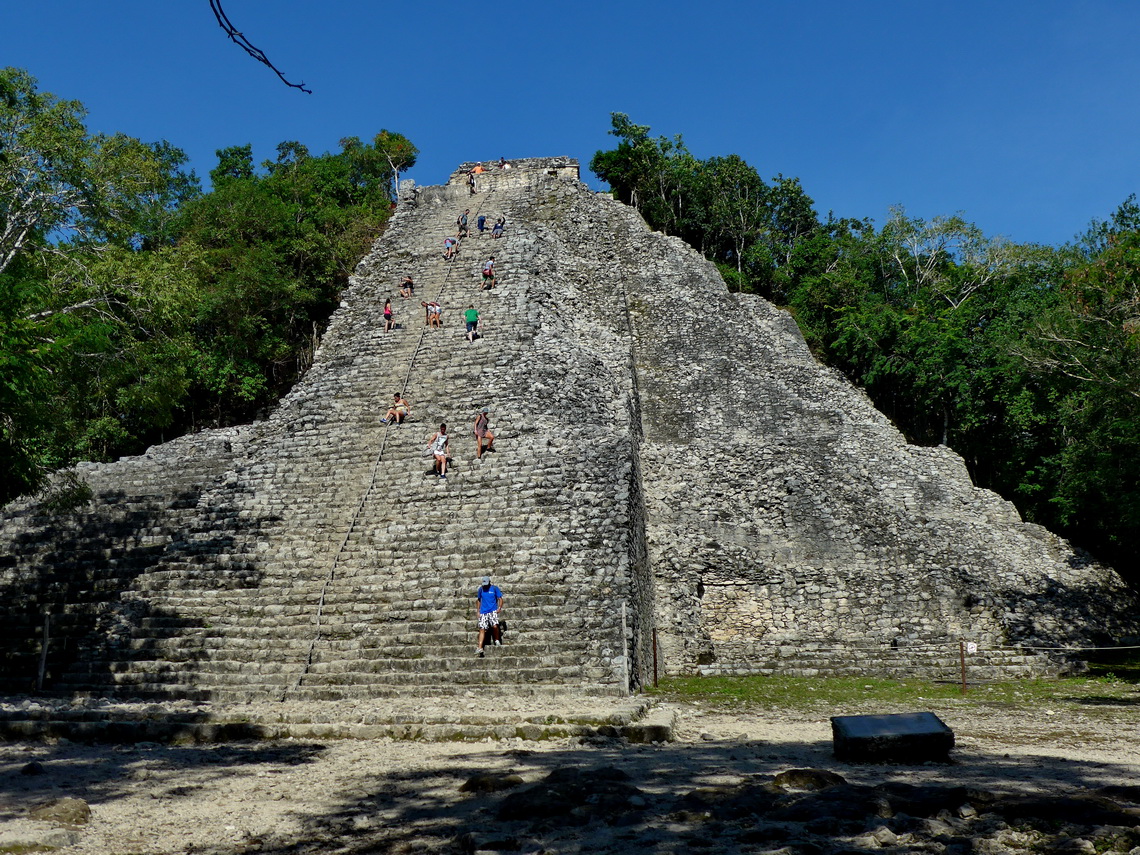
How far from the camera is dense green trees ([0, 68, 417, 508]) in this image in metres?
10.6

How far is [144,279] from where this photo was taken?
44.0 ft

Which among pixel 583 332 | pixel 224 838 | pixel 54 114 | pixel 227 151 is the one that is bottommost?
pixel 224 838

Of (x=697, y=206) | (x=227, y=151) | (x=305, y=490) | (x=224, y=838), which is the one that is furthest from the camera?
(x=227, y=151)

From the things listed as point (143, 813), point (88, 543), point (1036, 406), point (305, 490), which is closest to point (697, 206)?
point (1036, 406)

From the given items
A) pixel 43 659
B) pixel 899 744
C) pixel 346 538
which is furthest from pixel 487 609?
pixel 43 659

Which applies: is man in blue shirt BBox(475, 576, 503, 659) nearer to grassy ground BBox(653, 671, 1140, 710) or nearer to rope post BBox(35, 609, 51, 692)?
grassy ground BBox(653, 671, 1140, 710)

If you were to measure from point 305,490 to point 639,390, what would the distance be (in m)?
8.23

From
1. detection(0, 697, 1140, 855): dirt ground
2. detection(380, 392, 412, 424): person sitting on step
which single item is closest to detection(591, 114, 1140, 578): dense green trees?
detection(0, 697, 1140, 855): dirt ground

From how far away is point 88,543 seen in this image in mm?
11922

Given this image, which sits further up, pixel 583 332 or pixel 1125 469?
pixel 583 332

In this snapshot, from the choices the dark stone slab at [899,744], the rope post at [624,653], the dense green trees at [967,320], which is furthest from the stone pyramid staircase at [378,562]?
the dense green trees at [967,320]

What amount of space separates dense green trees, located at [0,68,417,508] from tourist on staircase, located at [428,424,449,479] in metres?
4.82

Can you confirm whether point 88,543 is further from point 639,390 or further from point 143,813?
point 639,390

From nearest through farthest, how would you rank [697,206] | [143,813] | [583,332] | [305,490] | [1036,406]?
[143,813]
[305,490]
[583,332]
[1036,406]
[697,206]
